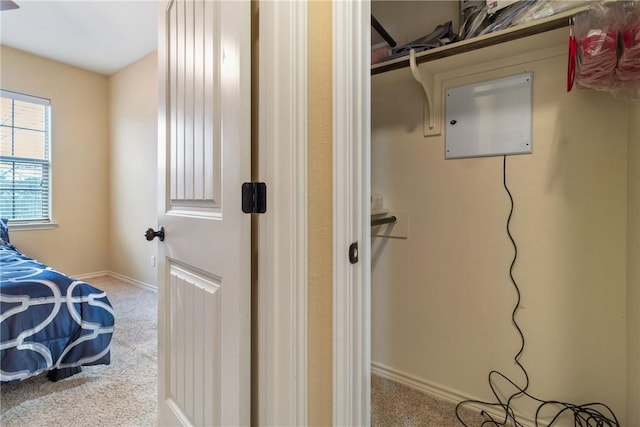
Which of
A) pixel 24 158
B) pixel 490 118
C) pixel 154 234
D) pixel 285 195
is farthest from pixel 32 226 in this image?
pixel 490 118

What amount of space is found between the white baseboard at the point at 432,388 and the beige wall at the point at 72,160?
3785mm

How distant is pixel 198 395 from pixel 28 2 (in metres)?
3.33

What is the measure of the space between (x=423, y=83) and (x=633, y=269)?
43.4 inches

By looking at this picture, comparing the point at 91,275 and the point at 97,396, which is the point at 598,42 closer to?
the point at 97,396

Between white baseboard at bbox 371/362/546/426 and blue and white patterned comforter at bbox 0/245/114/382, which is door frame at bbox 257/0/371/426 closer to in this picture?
white baseboard at bbox 371/362/546/426

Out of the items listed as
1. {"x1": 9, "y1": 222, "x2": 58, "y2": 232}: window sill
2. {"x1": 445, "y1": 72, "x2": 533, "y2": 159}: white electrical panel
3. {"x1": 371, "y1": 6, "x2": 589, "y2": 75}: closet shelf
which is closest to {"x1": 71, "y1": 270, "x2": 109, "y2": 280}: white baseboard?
{"x1": 9, "y1": 222, "x2": 58, "y2": 232}: window sill

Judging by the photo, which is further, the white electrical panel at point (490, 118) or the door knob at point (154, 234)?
the white electrical panel at point (490, 118)

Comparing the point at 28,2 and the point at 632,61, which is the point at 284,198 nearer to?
the point at 632,61

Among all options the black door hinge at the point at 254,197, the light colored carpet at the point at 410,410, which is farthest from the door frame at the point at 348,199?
the light colored carpet at the point at 410,410

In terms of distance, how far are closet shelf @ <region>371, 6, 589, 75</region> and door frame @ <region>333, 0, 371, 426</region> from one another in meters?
0.62

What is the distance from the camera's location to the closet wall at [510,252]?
124cm

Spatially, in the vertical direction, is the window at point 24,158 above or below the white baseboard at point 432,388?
above

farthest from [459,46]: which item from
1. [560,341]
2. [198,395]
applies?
[198,395]

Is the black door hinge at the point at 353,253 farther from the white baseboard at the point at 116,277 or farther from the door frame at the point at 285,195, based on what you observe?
the white baseboard at the point at 116,277
